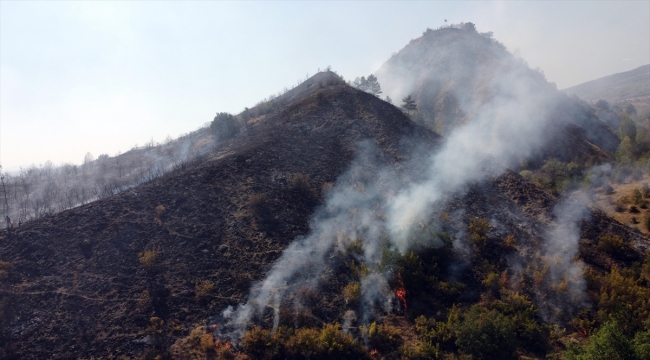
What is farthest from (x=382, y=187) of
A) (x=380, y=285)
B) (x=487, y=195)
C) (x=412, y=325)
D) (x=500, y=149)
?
(x=500, y=149)

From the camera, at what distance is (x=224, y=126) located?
37.6 m

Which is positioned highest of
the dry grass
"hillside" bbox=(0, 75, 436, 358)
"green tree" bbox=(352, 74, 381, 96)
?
"green tree" bbox=(352, 74, 381, 96)

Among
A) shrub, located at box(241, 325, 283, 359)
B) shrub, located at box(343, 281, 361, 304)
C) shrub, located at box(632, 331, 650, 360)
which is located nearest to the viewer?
→ shrub, located at box(632, 331, 650, 360)

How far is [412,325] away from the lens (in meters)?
14.4

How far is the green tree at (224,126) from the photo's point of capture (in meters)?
37.1

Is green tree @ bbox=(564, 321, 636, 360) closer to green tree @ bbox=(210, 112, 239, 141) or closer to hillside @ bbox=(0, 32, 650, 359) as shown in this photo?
hillside @ bbox=(0, 32, 650, 359)

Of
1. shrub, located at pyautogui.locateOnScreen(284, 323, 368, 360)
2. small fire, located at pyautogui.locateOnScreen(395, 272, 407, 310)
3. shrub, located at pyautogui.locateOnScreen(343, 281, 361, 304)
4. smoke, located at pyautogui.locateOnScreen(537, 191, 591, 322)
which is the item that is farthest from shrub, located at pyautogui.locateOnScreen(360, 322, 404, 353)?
smoke, located at pyautogui.locateOnScreen(537, 191, 591, 322)

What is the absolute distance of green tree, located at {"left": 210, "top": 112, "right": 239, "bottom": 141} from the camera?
37094 mm

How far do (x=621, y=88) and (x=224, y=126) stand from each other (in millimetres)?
137256

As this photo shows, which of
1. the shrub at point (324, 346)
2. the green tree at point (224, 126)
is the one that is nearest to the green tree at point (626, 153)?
the shrub at point (324, 346)

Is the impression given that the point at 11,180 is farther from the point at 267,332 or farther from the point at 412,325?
the point at 412,325

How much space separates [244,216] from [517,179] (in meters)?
18.3

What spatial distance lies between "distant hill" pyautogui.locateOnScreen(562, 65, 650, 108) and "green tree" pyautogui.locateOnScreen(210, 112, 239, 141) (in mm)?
90497

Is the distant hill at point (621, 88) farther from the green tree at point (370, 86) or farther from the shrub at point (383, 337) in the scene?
the shrub at point (383, 337)
